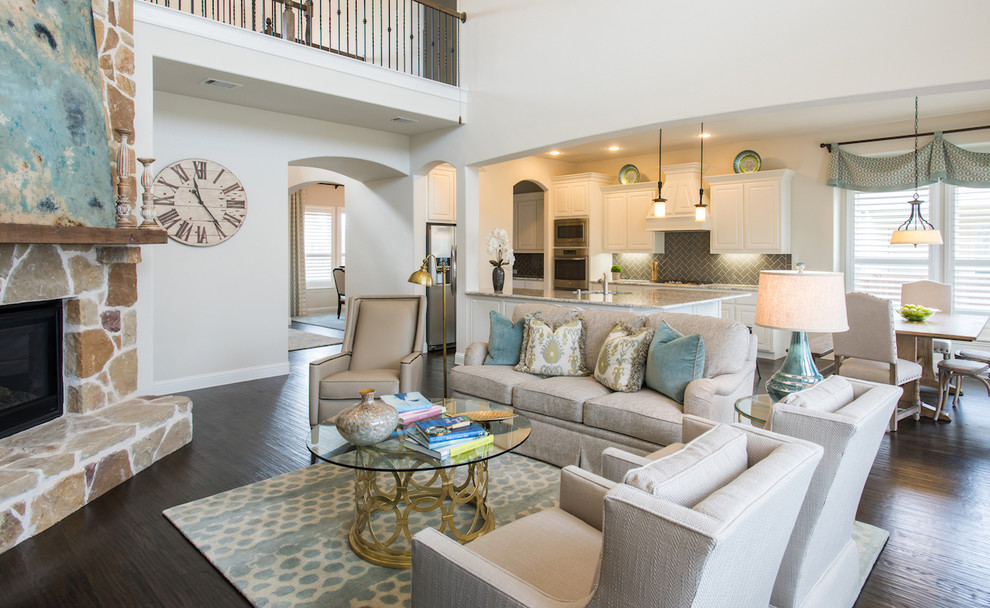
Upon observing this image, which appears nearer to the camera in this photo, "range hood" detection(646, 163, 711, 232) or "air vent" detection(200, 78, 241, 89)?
"air vent" detection(200, 78, 241, 89)

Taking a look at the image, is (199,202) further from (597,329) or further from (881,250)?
(881,250)

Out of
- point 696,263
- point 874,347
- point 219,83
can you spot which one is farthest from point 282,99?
point 696,263

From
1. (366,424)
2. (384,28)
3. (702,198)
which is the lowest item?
(366,424)

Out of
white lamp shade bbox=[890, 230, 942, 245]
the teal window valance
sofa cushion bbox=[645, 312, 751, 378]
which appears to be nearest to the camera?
sofa cushion bbox=[645, 312, 751, 378]

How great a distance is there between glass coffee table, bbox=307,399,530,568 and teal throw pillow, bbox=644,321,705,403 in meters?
0.95

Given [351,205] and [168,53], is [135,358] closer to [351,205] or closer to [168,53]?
[168,53]

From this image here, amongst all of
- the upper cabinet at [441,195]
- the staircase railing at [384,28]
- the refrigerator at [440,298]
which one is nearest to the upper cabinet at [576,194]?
the upper cabinet at [441,195]

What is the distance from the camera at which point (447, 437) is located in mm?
2535

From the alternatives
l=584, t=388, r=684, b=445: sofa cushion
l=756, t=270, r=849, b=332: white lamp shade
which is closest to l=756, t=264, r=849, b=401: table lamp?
l=756, t=270, r=849, b=332: white lamp shade

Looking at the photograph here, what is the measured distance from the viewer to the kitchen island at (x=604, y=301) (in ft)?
16.8

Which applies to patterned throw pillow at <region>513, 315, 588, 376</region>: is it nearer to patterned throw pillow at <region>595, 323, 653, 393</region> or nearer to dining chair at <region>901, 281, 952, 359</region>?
patterned throw pillow at <region>595, 323, 653, 393</region>

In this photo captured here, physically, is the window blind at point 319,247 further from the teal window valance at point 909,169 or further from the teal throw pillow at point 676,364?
the teal throw pillow at point 676,364

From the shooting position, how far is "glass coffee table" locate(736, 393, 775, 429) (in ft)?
9.06

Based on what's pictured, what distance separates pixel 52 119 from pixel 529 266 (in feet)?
23.3
